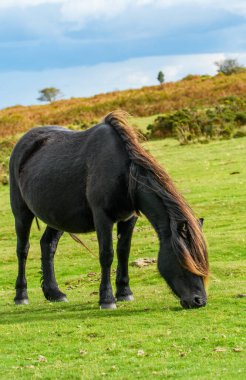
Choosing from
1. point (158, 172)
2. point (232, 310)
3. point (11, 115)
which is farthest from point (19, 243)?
point (11, 115)

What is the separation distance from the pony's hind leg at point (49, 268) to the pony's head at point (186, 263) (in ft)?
8.61

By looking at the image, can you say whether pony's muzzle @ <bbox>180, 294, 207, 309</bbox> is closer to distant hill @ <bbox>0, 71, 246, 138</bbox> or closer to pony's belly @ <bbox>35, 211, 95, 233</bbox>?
pony's belly @ <bbox>35, 211, 95, 233</bbox>

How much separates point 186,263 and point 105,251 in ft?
4.65

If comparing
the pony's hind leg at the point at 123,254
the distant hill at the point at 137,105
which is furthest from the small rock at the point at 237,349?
the distant hill at the point at 137,105

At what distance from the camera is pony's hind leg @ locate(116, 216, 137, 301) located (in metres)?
9.79

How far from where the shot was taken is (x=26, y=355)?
7.38m

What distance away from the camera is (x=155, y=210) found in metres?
8.73

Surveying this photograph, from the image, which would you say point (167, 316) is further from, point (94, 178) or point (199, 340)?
point (94, 178)

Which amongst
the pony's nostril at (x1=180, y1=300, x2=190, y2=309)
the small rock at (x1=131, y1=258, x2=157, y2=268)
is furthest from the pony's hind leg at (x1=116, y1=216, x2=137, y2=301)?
the small rock at (x1=131, y1=258, x2=157, y2=268)

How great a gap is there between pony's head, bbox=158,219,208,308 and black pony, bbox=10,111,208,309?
0.01m

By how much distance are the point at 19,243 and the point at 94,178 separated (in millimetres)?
2392

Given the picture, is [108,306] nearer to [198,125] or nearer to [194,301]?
[194,301]

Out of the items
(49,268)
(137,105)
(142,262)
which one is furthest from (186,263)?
(137,105)

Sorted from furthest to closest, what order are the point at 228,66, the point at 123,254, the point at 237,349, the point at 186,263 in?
the point at 228,66
the point at 123,254
the point at 186,263
the point at 237,349
